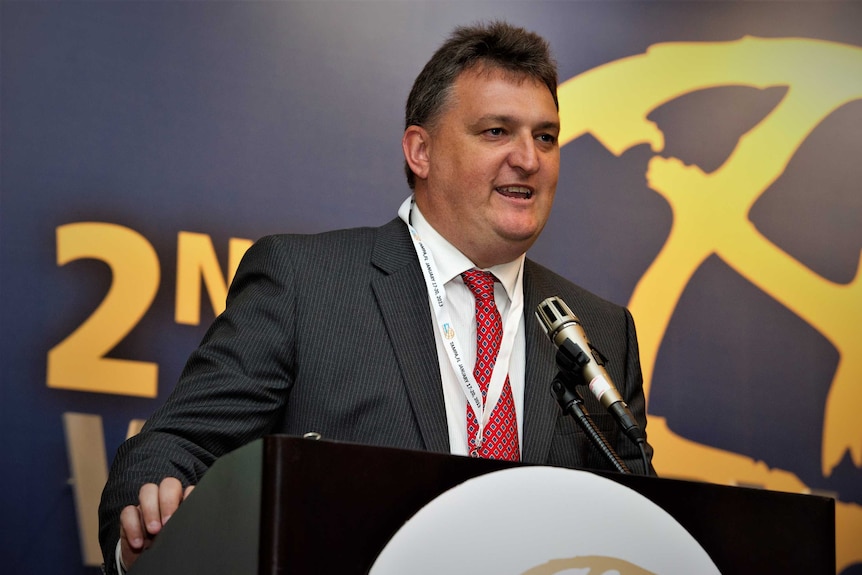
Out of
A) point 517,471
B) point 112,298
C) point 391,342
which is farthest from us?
point 112,298

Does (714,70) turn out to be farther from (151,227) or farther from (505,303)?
(151,227)

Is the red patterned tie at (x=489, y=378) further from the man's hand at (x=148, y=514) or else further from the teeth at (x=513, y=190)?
the man's hand at (x=148, y=514)

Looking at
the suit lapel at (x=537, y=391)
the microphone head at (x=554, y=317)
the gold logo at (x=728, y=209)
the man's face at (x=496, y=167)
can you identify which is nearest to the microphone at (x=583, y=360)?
the microphone head at (x=554, y=317)

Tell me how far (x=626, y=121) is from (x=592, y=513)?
236cm

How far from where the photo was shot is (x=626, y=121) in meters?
3.26

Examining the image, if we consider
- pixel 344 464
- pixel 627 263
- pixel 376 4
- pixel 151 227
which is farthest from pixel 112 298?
pixel 344 464

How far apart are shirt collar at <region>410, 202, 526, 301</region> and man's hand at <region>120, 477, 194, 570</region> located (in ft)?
3.25

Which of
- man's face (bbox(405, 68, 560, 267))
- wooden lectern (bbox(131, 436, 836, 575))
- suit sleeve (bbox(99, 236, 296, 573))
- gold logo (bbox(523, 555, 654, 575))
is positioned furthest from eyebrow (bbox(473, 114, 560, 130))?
gold logo (bbox(523, 555, 654, 575))

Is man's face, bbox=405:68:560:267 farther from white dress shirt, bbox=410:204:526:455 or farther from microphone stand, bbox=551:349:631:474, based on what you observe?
microphone stand, bbox=551:349:631:474

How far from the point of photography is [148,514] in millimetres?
1322

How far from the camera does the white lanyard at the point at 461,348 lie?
1978mm

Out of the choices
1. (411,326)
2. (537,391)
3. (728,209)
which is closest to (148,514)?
(411,326)

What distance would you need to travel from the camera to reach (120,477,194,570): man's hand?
131cm

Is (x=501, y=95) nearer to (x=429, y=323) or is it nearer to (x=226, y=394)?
(x=429, y=323)
